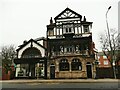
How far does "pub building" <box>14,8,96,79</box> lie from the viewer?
37844mm

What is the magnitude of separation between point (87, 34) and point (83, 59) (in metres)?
4.82

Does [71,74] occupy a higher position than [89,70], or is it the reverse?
[89,70]

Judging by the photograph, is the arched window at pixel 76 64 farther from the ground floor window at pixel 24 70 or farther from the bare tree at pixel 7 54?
the bare tree at pixel 7 54

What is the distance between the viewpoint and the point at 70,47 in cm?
3894

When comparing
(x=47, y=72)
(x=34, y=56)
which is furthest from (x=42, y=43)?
(x=47, y=72)

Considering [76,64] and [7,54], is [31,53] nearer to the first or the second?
[76,64]

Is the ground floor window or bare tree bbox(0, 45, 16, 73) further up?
bare tree bbox(0, 45, 16, 73)

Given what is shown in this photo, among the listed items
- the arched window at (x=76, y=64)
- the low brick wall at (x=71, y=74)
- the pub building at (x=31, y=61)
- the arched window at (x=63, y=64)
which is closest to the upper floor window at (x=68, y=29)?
the pub building at (x=31, y=61)

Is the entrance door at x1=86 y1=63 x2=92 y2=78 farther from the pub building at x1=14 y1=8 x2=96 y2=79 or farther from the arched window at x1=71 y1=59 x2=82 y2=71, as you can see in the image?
the arched window at x1=71 y1=59 x2=82 y2=71

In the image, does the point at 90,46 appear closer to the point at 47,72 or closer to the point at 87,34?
the point at 87,34

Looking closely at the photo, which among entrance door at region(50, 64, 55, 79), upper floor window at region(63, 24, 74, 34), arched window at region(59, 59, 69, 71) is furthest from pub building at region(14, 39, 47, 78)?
upper floor window at region(63, 24, 74, 34)

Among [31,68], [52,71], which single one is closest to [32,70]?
[31,68]

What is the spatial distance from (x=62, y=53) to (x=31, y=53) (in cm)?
658

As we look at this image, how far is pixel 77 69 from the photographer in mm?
37875
